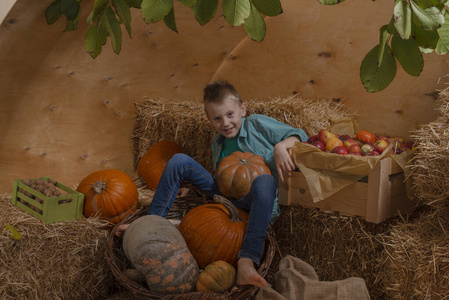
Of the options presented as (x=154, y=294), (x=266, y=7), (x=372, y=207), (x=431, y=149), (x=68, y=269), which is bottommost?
(x=68, y=269)

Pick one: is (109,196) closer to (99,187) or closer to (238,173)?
(99,187)

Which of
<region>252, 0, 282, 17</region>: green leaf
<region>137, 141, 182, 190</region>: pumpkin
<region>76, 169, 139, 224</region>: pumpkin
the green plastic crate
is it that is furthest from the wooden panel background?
<region>252, 0, 282, 17</region>: green leaf

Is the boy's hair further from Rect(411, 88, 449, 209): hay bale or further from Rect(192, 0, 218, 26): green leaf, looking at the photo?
Rect(192, 0, 218, 26): green leaf

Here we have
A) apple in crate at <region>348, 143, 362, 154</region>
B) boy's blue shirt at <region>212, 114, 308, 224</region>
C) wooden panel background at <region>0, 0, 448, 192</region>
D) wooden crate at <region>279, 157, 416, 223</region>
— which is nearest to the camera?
wooden crate at <region>279, 157, 416, 223</region>

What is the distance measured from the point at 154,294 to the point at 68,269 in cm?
64

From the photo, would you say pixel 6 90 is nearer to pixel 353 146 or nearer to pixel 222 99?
pixel 222 99

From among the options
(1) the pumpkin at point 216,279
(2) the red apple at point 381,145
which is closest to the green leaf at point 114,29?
(1) the pumpkin at point 216,279

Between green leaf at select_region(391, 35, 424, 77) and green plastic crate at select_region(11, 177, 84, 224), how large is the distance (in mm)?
1873

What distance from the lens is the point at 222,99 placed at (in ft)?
8.69

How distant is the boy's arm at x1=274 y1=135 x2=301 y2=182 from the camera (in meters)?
2.38

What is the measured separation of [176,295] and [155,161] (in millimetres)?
1552

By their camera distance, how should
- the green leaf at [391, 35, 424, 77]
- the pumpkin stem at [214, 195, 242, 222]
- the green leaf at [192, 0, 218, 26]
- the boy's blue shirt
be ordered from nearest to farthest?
the green leaf at [391, 35, 424, 77] → the green leaf at [192, 0, 218, 26] → the pumpkin stem at [214, 195, 242, 222] → the boy's blue shirt

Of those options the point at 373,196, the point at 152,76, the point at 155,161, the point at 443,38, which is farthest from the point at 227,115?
the point at 443,38

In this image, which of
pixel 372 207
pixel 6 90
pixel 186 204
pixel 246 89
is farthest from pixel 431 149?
pixel 6 90
